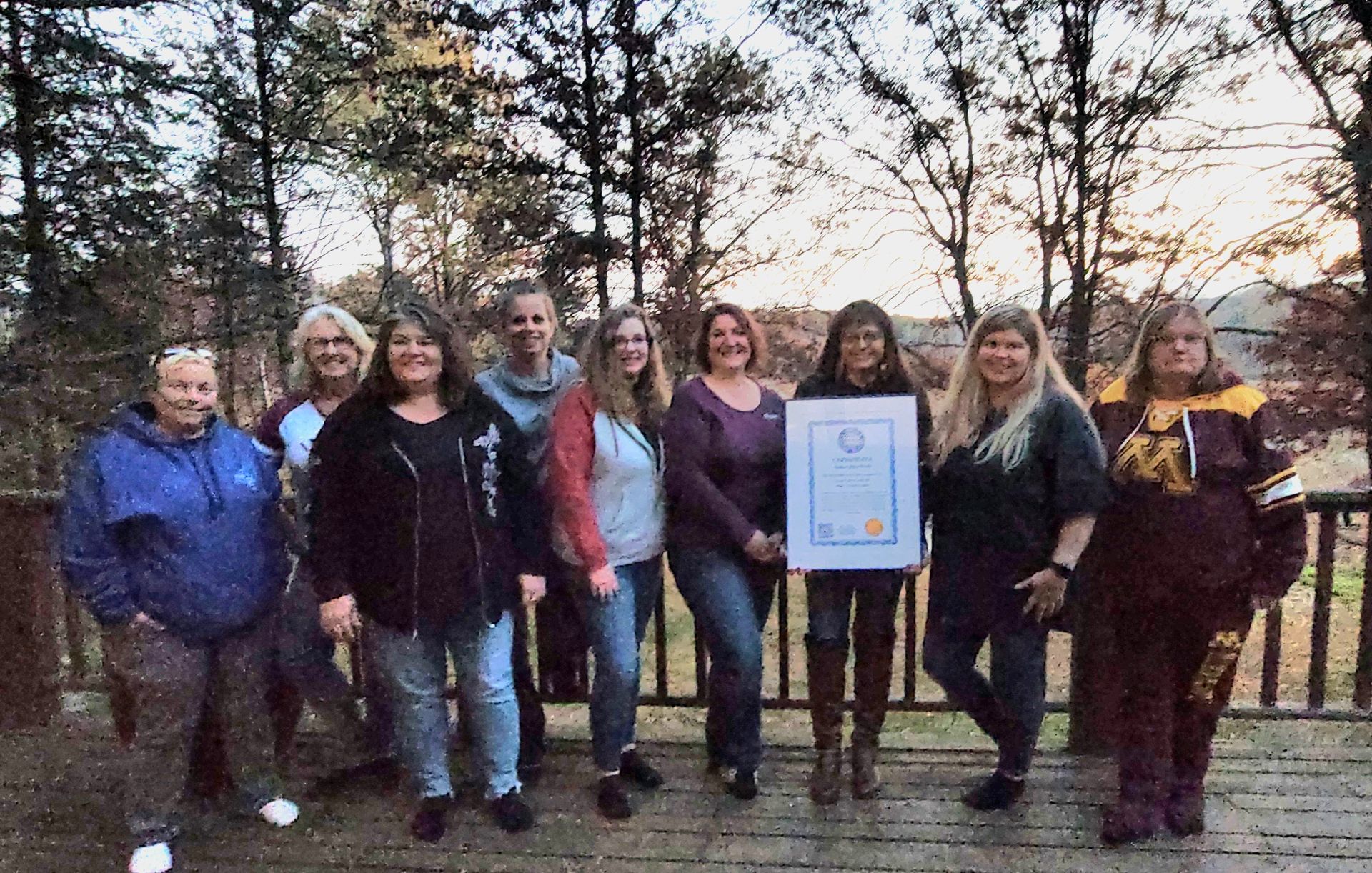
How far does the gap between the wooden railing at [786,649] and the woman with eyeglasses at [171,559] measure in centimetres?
126

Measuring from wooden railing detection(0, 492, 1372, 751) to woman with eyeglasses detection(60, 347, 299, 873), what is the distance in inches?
49.8

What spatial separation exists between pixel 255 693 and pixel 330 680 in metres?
0.23

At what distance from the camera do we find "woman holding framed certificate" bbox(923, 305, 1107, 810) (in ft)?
7.59

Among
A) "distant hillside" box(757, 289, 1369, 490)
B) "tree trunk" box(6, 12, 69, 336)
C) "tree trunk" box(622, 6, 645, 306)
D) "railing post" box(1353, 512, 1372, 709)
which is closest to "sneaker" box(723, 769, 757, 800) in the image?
"railing post" box(1353, 512, 1372, 709)

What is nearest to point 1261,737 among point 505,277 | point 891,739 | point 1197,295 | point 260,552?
point 891,739

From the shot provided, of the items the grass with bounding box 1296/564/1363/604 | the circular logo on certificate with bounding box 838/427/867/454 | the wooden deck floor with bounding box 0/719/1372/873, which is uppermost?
the circular logo on certificate with bounding box 838/427/867/454

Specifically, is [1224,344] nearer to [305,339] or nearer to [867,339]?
[867,339]

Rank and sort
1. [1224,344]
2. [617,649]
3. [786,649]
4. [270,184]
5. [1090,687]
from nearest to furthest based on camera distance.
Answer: [617,649]
[1090,687]
[786,649]
[1224,344]
[270,184]

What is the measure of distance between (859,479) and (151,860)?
233 centimetres

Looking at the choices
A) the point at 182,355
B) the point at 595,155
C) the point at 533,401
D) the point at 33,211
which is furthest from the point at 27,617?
the point at 595,155

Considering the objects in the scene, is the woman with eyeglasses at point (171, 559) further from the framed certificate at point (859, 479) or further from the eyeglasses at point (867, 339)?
the eyeglasses at point (867, 339)

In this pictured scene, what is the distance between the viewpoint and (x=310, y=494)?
2.42 metres

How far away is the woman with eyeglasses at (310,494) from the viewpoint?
8.50 ft

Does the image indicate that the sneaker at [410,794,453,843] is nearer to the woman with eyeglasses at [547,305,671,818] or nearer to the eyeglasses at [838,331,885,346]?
the woman with eyeglasses at [547,305,671,818]
